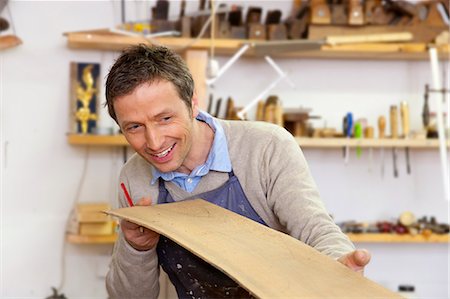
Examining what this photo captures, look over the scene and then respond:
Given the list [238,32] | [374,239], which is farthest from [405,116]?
[238,32]

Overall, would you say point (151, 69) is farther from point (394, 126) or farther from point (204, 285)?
point (394, 126)

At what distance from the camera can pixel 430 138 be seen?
4.05 meters

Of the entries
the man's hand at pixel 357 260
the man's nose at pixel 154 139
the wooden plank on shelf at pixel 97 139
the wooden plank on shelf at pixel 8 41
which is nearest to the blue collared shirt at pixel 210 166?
the man's nose at pixel 154 139

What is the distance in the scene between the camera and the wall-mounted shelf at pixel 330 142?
3.83 m

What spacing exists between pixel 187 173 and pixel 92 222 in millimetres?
1952

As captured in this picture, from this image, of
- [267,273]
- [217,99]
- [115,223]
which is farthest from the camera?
[217,99]

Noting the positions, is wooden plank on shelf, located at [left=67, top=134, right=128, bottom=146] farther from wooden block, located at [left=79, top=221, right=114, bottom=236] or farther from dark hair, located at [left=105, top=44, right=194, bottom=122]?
dark hair, located at [left=105, top=44, right=194, bottom=122]

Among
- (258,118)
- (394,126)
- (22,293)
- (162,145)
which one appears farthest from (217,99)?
(162,145)

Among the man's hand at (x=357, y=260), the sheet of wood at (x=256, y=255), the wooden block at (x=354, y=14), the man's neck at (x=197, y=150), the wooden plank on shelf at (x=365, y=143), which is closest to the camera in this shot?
the sheet of wood at (x=256, y=255)

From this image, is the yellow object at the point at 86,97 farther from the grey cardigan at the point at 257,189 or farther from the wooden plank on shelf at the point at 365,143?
the grey cardigan at the point at 257,189

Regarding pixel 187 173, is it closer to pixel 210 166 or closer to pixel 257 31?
pixel 210 166

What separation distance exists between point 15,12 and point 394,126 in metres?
2.19

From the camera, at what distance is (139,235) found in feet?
6.17

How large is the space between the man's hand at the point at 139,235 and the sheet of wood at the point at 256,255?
0.37 feet
